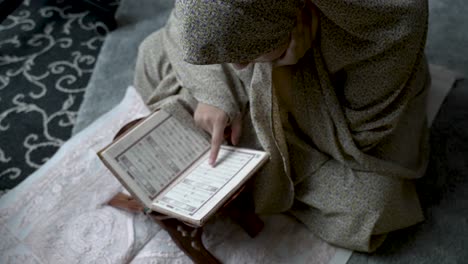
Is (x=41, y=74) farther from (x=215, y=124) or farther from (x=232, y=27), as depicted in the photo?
(x=232, y=27)

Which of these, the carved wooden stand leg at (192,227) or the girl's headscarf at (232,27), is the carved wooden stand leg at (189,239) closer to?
the carved wooden stand leg at (192,227)

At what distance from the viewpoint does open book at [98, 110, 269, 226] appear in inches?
33.7

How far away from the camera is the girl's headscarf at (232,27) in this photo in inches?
24.1

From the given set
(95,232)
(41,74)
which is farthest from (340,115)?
(41,74)

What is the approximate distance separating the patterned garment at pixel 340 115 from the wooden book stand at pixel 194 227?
0.05 meters

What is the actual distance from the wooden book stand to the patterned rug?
368 millimetres

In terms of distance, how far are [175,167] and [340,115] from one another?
0.37 meters

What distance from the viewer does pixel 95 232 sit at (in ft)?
3.68

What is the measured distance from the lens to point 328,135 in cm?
93

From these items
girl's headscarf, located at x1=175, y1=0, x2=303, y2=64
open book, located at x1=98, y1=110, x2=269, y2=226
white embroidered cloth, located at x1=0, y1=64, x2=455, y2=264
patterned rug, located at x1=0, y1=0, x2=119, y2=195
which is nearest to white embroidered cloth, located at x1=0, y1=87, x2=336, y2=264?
white embroidered cloth, located at x1=0, y1=64, x2=455, y2=264

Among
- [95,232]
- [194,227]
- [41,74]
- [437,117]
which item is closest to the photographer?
[194,227]

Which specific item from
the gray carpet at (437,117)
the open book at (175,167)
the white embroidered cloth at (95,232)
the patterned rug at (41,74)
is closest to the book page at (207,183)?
the open book at (175,167)

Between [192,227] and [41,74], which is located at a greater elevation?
[41,74]

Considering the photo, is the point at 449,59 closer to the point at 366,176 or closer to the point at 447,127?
the point at 447,127
